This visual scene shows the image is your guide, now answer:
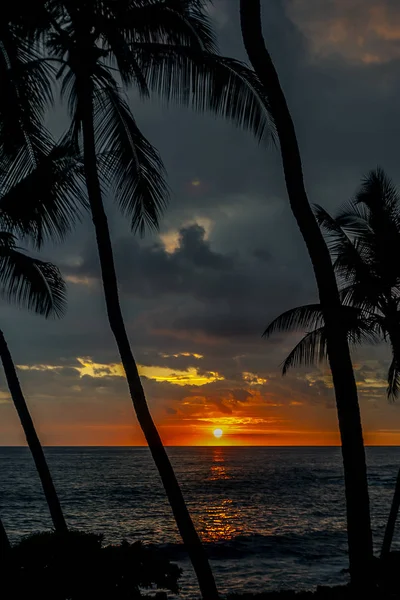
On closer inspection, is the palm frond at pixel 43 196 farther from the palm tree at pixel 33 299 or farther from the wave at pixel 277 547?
the wave at pixel 277 547

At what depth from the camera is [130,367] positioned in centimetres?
1076

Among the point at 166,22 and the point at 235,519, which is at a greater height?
the point at 166,22

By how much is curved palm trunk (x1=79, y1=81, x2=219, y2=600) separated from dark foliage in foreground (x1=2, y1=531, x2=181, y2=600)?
812 millimetres

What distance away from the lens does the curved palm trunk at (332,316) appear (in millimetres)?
7418

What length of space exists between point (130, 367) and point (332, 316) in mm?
4073

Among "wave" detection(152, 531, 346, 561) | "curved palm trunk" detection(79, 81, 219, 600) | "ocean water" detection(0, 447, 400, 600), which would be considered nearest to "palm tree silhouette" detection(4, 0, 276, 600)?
"curved palm trunk" detection(79, 81, 219, 600)

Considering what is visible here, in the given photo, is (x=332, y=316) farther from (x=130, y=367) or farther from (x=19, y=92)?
(x=19, y=92)

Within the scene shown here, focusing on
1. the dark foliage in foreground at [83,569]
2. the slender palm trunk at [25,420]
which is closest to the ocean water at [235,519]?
the slender palm trunk at [25,420]

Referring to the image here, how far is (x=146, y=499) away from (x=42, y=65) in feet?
166

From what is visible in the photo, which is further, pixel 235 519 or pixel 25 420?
pixel 235 519

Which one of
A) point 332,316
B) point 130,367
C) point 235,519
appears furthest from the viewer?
point 235,519

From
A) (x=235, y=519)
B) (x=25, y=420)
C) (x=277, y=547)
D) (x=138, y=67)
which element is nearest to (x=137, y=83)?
(x=138, y=67)

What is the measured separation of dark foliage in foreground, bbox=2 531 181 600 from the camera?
1010 cm

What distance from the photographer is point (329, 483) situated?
78.4 meters
